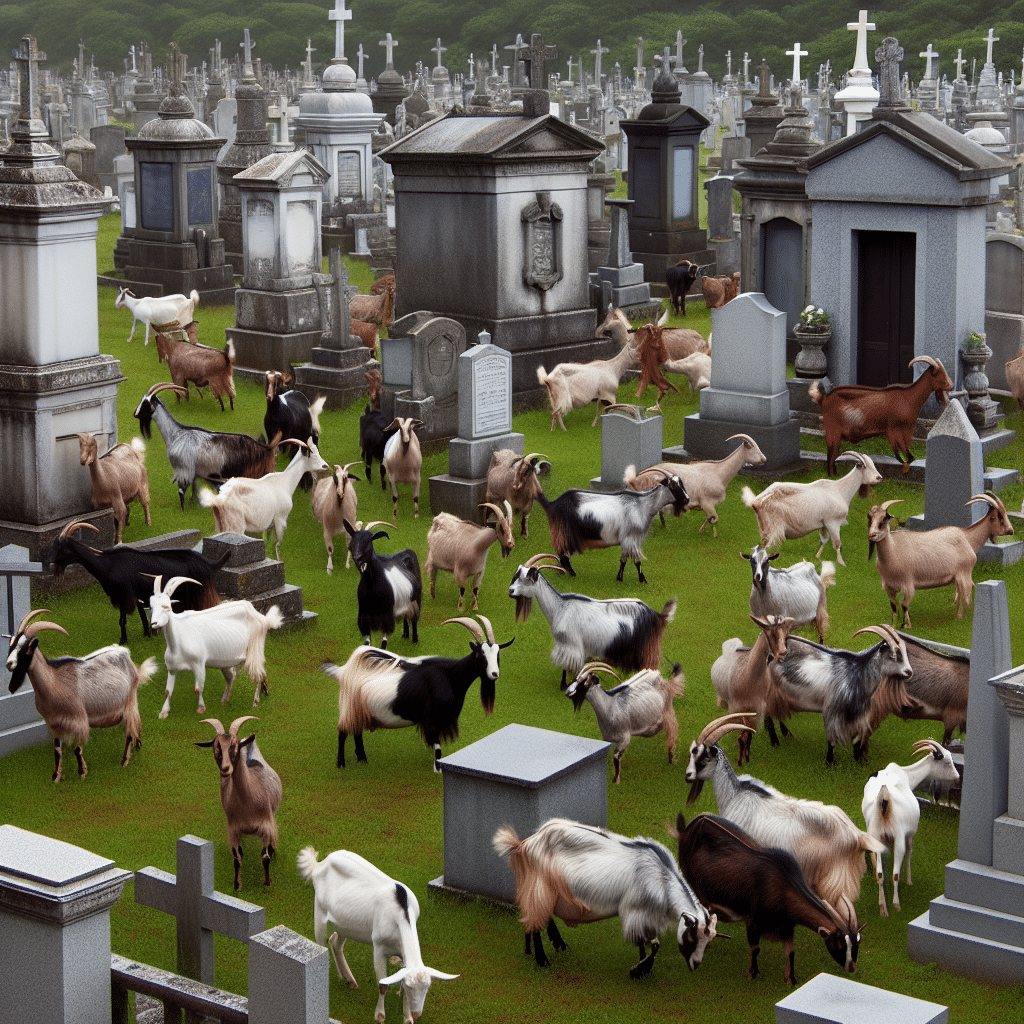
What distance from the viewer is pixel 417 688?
950 cm

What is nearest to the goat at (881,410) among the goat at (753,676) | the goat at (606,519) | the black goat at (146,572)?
the goat at (606,519)

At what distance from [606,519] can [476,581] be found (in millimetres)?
1200

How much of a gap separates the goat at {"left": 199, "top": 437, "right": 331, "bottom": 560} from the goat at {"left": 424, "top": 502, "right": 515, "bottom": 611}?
1464mm

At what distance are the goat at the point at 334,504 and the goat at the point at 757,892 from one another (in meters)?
6.67

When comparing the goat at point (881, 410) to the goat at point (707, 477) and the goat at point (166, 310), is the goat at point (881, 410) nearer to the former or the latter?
the goat at point (707, 477)

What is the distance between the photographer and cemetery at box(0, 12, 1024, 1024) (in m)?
7.31

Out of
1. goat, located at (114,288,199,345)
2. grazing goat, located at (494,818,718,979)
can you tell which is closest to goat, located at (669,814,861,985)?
grazing goat, located at (494,818,718,979)

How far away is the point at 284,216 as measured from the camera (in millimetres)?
20781

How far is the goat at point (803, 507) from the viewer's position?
521 inches

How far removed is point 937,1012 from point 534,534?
29.5ft

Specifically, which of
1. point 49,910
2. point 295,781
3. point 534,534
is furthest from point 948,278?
point 49,910

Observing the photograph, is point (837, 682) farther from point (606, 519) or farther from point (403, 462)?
point (403, 462)

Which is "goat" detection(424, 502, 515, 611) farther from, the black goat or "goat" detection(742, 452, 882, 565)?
"goat" detection(742, 452, 882, 565)

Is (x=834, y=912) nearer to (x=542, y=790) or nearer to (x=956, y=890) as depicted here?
(x=956, y=890)
